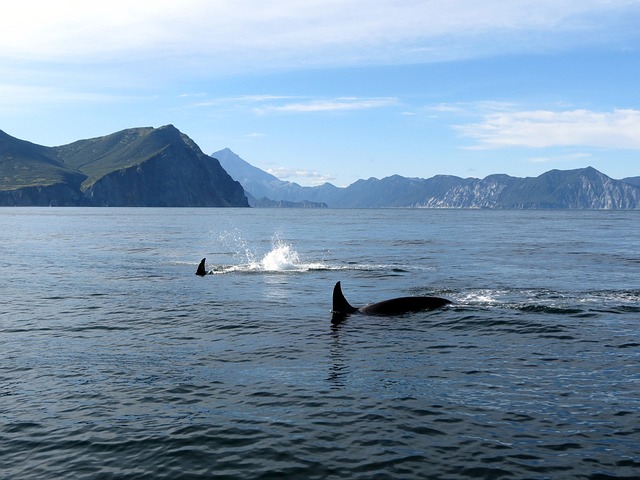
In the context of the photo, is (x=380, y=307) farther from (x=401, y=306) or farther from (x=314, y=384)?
(x=314, y=384)

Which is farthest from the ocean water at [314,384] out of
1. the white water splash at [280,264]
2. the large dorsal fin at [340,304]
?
the white water splash at [280,264]

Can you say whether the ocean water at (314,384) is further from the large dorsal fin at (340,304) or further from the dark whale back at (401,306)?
the large dorsal fin at (340,304)

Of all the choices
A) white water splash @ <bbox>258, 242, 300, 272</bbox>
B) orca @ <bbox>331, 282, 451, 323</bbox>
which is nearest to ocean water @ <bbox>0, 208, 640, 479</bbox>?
orca @ <bbox>331, 282, 451, 323</bbox>

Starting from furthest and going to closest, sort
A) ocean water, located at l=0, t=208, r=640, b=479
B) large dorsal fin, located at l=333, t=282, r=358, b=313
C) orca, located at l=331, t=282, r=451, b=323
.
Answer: large dorsal fin, located at l=333, t=282, r=358, b=313, orca, located at l=331, t=282, r=451, b=323, ocean water, located at l=0, t=208, r=640, b=479

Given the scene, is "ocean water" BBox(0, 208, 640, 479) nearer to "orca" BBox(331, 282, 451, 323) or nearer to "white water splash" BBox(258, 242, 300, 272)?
"orca" BBox(331, 282, 451, 323)

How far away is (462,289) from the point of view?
36.4 metres

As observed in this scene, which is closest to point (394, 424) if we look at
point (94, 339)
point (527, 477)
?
point (527, 477)

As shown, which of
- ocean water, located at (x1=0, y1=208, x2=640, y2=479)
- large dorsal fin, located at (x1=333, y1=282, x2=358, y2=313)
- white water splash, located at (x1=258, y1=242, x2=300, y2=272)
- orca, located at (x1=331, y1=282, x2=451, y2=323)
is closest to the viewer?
ocean water, located at (x1=0, y1=208, x2=640, y2=479)

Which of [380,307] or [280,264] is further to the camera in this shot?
[280,264]

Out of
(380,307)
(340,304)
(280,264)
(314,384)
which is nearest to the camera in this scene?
(314,384)

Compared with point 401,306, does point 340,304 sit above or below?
above

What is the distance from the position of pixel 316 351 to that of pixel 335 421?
6.75m

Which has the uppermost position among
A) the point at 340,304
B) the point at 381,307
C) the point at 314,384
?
the point at 340,304

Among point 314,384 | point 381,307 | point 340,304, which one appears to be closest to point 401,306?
point 381,307
